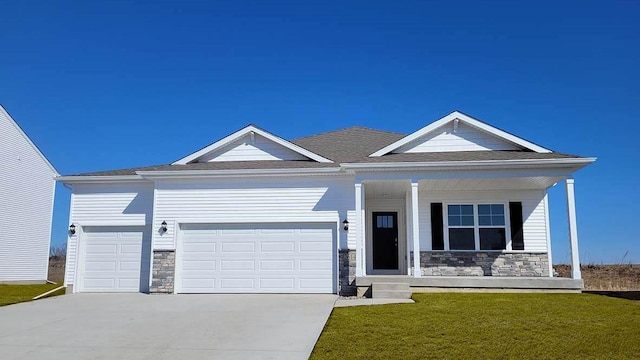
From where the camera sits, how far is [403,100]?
65.7 ft

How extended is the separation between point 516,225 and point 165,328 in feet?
34.4

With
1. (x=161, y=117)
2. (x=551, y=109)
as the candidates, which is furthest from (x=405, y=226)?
(x=161, y=117)

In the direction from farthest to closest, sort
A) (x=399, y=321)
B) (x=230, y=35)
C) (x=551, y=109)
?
(x=551, y=109) → (x=230, y=35) → (x=399, y=321)

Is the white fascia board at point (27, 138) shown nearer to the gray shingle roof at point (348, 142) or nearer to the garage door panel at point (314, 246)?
the gray shingle roof at point (348, 142)

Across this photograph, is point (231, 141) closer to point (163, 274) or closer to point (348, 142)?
point (163, 274)

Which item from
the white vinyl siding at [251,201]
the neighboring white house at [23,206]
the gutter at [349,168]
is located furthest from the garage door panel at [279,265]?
the neighboring white house at [23,206]

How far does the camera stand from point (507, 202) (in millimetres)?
13695

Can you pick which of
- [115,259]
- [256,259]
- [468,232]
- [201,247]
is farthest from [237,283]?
[468,232]

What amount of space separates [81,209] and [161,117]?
777 centimetres

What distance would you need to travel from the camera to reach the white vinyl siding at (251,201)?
1277 centimetres

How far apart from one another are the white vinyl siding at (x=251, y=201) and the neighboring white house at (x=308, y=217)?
0.03 m

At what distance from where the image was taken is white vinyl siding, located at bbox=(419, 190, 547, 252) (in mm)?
13445

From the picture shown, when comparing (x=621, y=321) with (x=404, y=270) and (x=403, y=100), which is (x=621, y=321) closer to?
(x=404, y=270)

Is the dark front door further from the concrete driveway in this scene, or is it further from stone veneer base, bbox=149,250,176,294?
stone veneer base, bbox=149,250,176,294
